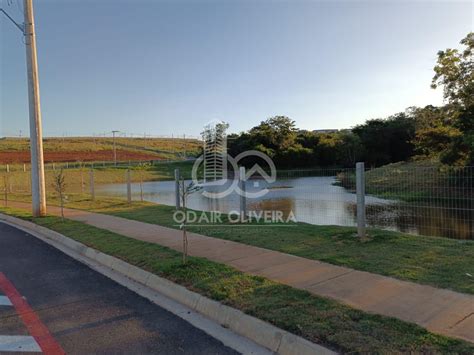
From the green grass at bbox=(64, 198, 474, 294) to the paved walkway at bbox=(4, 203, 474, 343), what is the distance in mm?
274

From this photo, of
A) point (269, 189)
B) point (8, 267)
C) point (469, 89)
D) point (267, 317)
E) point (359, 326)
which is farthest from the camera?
point (469, 89)

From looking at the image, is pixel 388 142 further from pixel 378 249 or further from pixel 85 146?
pixel 85 146

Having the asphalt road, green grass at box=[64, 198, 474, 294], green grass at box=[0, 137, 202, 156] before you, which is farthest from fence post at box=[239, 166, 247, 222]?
green grass at box=[0, 137, 202, 156]

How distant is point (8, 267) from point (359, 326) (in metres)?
6.32

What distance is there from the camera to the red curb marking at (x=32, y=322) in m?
3.82

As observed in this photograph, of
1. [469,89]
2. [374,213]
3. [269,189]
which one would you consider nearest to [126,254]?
[374,213]

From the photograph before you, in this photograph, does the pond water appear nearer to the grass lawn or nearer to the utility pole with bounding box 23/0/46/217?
the grass lawn

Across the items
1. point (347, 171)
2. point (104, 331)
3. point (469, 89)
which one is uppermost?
point (469, 89)

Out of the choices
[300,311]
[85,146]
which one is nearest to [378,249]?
[300,311]

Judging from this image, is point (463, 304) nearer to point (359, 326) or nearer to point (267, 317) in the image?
point (359, 326)

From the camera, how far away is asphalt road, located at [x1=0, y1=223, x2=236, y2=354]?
385 centimetres

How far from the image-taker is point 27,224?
475 inches

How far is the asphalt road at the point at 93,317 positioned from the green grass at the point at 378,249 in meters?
2.84

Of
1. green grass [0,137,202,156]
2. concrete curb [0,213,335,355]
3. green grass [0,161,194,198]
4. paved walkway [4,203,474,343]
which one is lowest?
concrete curb [0,213,335,355]
